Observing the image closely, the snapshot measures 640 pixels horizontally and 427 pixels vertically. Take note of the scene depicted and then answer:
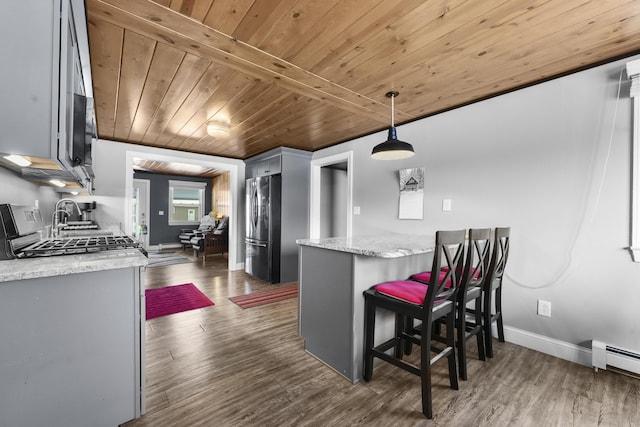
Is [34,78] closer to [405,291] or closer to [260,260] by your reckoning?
[405,291]

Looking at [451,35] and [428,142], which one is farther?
[428,142]

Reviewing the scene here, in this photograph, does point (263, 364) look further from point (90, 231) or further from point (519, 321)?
point (90, 231)

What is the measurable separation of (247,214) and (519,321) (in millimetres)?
4060

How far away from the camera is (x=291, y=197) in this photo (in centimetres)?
436

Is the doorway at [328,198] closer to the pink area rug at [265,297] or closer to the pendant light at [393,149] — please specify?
the pink area rug at [265,297]

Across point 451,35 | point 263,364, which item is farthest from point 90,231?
point 451,35

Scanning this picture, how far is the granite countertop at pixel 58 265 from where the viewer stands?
103 cm

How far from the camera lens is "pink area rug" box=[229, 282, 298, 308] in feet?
10.8

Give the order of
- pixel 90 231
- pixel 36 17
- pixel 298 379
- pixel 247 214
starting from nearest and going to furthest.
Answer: pixel 36 17 < pixel 298 379 < pixel 90 231 < pixel 247 214

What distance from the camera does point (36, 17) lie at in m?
1.03

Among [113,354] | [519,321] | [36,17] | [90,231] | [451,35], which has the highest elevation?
[451,35]

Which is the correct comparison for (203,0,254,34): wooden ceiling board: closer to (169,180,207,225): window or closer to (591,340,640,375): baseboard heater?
(591,340,640,375): baseboard heater

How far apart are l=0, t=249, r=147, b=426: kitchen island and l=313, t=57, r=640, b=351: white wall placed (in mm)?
2788

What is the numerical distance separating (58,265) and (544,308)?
10.5ft
